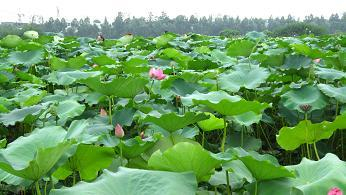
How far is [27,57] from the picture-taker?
2.95 meters

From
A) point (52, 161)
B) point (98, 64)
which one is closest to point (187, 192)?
point (52, 161)

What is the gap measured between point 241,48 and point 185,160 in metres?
1.80

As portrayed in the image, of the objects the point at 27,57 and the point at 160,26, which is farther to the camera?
the point at 160,26

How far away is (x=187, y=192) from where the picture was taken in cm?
87

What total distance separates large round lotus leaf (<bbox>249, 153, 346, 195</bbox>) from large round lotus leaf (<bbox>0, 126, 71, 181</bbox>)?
0.42 meters

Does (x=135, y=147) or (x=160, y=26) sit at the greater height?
(x=135, y=147)

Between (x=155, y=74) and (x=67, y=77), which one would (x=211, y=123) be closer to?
(x=155, y=74)

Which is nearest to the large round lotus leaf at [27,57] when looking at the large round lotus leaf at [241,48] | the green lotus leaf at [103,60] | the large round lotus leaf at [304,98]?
the green lotus leaf at [103,60]

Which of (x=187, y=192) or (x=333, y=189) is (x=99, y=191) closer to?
(x=187, y=192)

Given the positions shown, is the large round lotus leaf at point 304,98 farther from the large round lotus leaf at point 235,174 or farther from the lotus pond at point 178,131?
the large round lotus leaf at point 235,174

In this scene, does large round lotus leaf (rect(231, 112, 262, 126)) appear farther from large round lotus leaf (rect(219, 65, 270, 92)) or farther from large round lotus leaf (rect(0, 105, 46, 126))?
large round lotus leaf (rect(0, 105, 46, 126))

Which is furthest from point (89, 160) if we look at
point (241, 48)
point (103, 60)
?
point (241, 48)

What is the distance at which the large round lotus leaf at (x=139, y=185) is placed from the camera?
0.86 metres

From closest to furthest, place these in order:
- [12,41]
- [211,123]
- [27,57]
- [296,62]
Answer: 1. [211,123]
2. [296,62]
3. [27,57]
4. [12,41]
